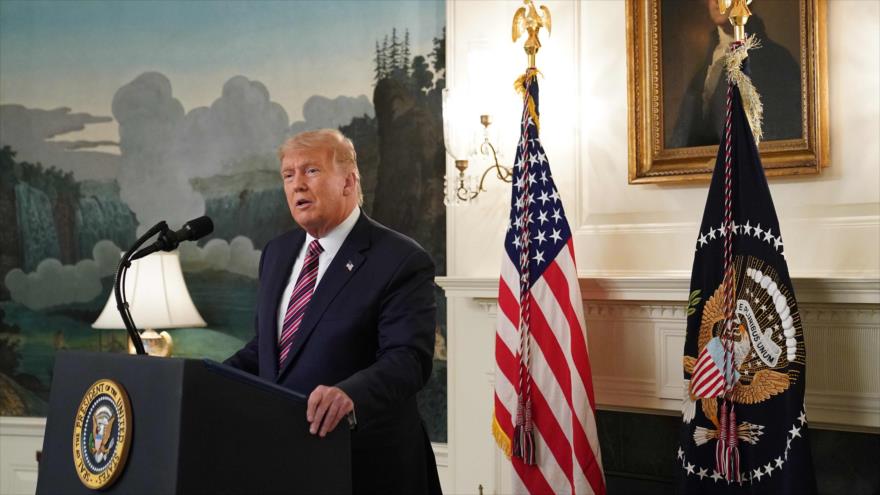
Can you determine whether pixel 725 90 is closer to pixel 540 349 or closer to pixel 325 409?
pixel 540 349

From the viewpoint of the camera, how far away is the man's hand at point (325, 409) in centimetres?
205

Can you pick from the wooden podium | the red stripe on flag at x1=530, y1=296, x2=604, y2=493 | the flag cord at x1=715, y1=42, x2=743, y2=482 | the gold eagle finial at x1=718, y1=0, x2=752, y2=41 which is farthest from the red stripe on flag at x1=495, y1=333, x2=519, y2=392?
the wooden podium

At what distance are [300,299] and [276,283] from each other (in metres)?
0.14

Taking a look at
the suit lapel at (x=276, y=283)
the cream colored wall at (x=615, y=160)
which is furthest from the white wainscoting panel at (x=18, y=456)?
the suit lapel at (x=276, y=283)

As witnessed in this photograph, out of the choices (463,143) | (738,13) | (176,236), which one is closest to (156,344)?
(463,143)

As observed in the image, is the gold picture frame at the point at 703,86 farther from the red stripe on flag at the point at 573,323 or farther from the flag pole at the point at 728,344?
the red stripe on flag at the point at 573,323

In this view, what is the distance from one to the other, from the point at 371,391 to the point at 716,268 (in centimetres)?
165

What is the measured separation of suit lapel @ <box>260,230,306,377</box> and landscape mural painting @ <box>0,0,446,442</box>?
5.79ft

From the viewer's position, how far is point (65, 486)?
206cm

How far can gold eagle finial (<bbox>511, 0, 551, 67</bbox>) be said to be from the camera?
13.0ft

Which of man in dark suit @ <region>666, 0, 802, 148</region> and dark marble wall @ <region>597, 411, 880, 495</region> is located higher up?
man in dark suit @ <region>666, 0, 802, 148</region>

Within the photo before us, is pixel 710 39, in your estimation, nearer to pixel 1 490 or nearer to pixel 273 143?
pixel 273 143

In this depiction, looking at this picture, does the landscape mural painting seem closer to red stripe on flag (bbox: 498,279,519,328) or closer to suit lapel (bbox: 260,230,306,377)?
red stripe on flag (bbox: 498,279,519,328)

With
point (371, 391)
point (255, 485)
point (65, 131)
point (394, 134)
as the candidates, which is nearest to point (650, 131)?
point (394, 134)
